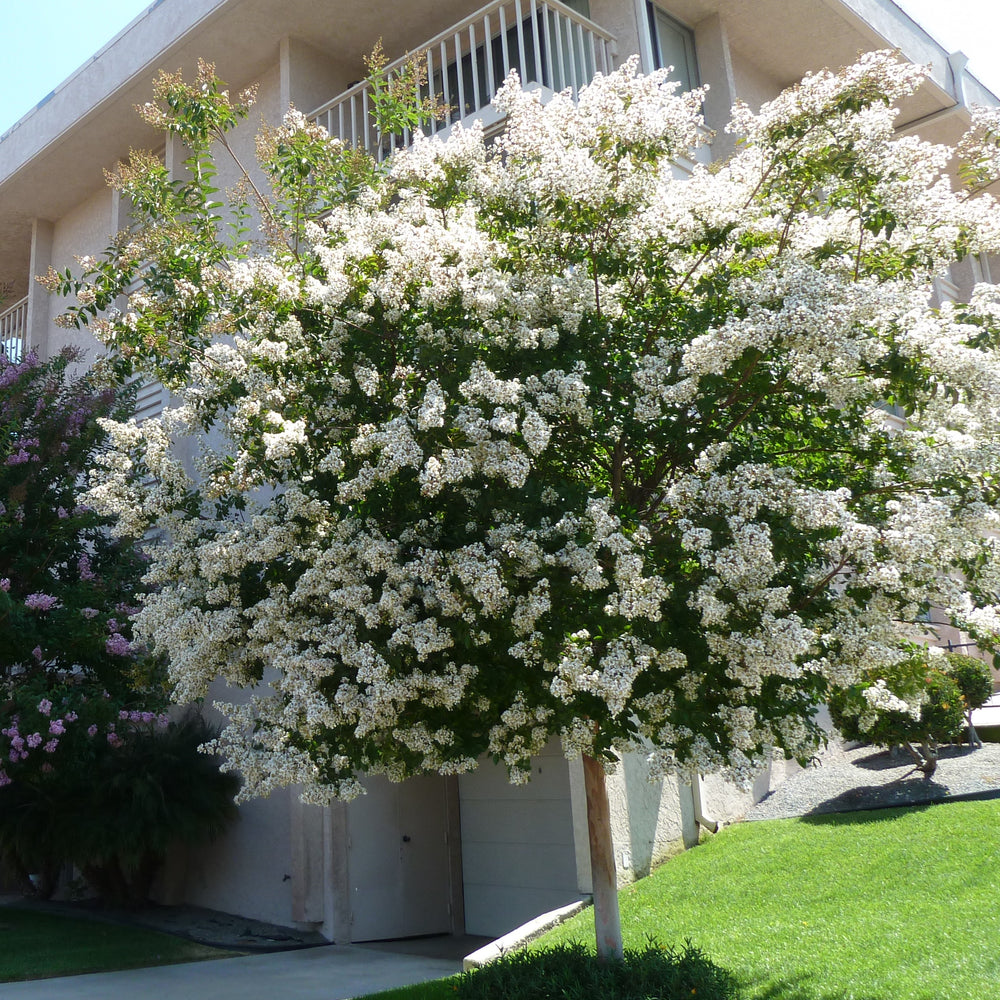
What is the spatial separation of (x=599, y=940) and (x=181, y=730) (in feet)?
19.9

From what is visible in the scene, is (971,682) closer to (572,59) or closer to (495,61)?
(572,59)

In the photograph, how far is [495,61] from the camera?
1189cm

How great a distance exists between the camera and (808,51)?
43.5ft

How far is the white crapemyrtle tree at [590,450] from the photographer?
5.02 metres

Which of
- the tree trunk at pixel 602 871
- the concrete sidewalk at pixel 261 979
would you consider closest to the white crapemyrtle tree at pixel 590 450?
the tree trunk at pixel 602 871

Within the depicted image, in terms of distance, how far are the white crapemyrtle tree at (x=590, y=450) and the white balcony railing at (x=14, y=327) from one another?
10821 millimetres

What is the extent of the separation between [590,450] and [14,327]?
14.0 metres

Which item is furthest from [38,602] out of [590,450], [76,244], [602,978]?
[76,244]

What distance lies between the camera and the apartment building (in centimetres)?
1005

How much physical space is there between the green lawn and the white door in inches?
112

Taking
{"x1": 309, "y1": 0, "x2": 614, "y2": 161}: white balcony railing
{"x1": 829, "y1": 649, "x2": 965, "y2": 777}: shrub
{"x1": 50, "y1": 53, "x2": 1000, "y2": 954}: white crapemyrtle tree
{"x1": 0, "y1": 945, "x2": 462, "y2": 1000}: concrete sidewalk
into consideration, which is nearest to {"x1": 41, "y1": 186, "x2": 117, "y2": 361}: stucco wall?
{"x1": 309, "y1": 0, "x2": 614, "y2": 161}: white balcony railing

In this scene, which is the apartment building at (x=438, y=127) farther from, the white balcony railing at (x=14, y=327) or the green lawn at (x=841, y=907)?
the green lawn at (x=841, y=907)

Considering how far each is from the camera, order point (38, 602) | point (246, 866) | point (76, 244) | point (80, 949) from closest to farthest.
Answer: point (38, 602) → point (80, 949) → point (246, 866) → point (76, 244)

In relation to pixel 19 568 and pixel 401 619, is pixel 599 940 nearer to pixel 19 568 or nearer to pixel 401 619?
pixel 401 619
